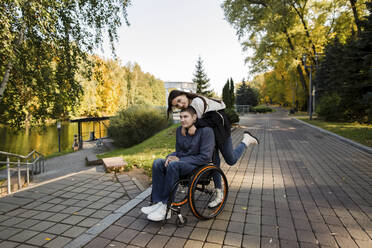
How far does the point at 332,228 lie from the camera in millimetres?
2873

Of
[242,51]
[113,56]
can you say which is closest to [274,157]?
[113,56]

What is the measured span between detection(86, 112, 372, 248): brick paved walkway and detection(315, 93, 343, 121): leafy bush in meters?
14.2

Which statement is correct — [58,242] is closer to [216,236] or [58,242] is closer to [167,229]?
[167,229]

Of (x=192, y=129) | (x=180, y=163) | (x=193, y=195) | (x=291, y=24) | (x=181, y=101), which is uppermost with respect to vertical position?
(x=291, y=24)

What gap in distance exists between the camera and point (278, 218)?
10.3 ft

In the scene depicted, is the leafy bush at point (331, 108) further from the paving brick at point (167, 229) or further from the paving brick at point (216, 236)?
the paving brick at point (167, 229)

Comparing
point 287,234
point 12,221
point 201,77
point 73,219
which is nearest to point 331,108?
point 287,234

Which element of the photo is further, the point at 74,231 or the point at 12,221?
the point at 12,221

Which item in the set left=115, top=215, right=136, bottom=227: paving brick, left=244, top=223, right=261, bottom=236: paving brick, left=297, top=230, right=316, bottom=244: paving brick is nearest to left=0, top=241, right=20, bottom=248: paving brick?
left=115, top=215, right=136, bottom=227: paving brick

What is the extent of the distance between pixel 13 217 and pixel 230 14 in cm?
2751

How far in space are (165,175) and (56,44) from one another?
4.41m

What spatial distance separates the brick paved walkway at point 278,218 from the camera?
2.61 metres

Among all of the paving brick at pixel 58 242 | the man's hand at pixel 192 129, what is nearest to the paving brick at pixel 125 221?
the paving brick at pixel 58 242

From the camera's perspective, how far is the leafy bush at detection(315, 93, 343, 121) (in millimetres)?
17769
